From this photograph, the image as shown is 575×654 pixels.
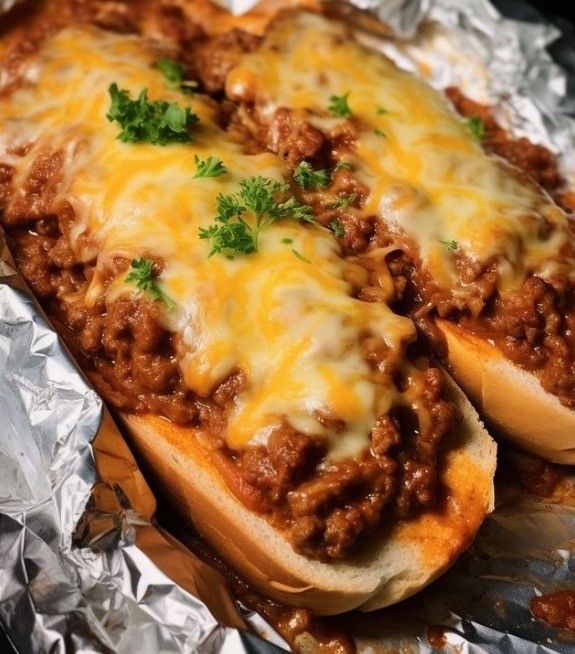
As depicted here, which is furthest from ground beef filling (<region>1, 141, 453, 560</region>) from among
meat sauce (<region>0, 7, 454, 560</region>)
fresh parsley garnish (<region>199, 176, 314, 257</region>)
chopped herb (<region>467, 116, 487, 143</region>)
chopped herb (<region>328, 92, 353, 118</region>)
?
chopped herb (<region>467, 116, 487, 143</region>)

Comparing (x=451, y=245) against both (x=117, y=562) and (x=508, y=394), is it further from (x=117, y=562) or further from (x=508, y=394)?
(x=117, y=562)

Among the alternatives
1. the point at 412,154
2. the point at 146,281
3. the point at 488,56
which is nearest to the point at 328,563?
the point at 146,281

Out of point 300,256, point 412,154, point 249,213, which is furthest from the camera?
point 412,154

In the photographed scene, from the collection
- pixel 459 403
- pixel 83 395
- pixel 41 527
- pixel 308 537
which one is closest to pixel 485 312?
pixel 459 403

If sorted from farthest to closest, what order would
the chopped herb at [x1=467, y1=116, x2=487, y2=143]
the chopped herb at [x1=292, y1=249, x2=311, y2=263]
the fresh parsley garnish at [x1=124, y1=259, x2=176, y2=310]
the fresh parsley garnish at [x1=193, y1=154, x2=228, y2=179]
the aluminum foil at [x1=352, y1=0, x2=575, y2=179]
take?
the aluminum foil at [x1=352, y1=0, x2=575, y2=179] → the chopped herb at [x1=467, y1=116, x2=487, y2=143] → the fresh parsley garnish at [x1=193, y1=154, x2=228, y2=179] → the chopped herb at [x1=292, y1=249, x2=311, y2=263] → the fresh parsley garnish at [x1=124, y1=259, x2=176, y2=310]

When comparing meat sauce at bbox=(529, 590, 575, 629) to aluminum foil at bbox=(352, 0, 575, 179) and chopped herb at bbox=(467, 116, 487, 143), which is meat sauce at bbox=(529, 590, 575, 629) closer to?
chopped herb at bbox=(467, 116, 487, 143)

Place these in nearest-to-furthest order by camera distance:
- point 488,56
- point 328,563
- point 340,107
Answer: point 328,563
point 340,107
point 488,56

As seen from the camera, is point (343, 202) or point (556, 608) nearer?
point (556, 608)
